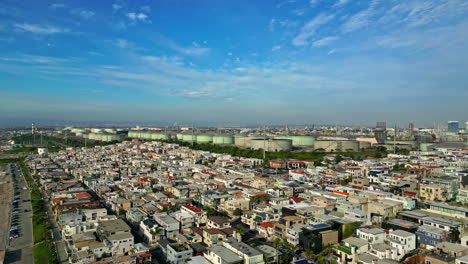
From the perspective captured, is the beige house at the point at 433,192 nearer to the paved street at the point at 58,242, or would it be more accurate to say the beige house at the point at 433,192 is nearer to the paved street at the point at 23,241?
the paved street at the point at 58,242

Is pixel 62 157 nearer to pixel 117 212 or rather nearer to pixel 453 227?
pixel 117 212

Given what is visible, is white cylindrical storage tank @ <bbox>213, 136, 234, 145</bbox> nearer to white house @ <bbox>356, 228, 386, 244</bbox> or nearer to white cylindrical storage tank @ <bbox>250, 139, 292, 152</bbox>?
white cylindrical storage tank @ <bbox>250, 139, 292, 152</bbox>

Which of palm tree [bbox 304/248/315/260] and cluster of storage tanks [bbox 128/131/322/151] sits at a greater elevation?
cluster of storage tanks [bbox 128/131/322/151]

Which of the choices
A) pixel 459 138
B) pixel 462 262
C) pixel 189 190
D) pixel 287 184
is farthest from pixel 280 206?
pixel 459 138

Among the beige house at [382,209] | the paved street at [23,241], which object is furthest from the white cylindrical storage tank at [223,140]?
the beige house at [382,209]

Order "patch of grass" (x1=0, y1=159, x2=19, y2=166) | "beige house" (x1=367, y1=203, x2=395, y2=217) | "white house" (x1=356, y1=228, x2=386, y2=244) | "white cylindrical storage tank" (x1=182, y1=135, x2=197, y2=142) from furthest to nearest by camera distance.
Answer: "white cylindrical storage tank" (x1=182, y1=135, x2=197, y2=142), "patch of grass" (x1=0, y1=159, x2=19, y2=166), "beige house" (x1=367, y1=203, x2=395, y2=217), "white house" (x1=356, y1=228, x2=386, y2=244)

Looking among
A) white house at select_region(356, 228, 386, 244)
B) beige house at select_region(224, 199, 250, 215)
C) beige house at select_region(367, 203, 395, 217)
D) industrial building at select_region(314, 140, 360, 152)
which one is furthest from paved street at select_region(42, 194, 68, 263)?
industrial building at select_region(314, 140, 360, 152)

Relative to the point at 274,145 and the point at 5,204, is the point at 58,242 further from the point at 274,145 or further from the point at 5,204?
the point at 274,145

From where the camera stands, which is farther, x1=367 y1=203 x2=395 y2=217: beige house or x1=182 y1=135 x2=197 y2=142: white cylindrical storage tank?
x1=182 y1=135 x2=197 y2=142: white cylindrical storage tank

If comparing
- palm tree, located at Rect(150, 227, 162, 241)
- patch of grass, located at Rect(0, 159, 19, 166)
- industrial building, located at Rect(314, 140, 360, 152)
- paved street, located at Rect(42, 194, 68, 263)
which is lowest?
paved street, located at Rect(42, 194, 68, 263)
